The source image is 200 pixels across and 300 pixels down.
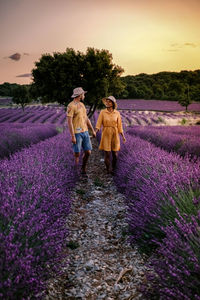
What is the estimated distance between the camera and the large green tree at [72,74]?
41.7 ft

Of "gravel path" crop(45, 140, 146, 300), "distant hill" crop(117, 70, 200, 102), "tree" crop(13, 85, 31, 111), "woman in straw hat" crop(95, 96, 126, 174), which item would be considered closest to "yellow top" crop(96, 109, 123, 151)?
"woman in straw hat" crop(95, 96, 126, 174)

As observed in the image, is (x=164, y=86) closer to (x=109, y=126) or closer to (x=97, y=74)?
(x=97, y=74)

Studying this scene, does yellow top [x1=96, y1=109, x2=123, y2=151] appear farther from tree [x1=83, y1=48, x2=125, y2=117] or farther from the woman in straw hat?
tree [x1=83, y1=48, x2=125, y2=117]

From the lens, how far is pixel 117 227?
3061mm

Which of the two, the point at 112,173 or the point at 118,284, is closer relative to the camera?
the point at 118,284

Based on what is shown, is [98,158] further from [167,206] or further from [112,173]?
[167,206]

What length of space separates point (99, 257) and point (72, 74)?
11899 mm

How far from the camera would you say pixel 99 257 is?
240 cm

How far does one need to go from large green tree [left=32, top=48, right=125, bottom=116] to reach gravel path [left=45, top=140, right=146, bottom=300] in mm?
9711

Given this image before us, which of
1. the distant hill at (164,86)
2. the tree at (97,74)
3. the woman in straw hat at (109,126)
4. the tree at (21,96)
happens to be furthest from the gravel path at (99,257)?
the distant hill at (164,86)

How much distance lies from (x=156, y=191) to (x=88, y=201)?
1849 millimetres

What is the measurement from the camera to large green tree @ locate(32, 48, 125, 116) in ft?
41.7

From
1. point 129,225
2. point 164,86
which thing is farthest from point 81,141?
point 164,86

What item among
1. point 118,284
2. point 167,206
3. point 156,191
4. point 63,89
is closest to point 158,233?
point 167,206
